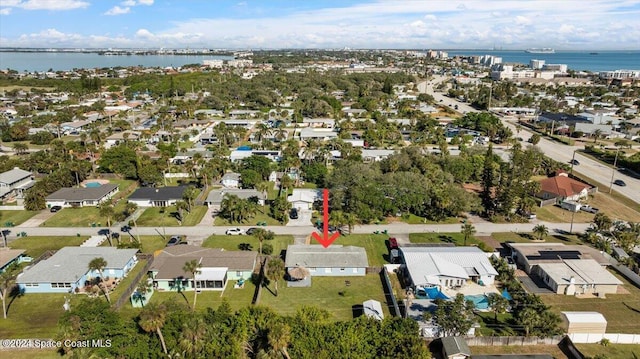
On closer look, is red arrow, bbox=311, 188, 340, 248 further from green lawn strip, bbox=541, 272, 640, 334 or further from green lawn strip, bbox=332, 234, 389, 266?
green lawn strip, bbox=541, 272, 640, 334

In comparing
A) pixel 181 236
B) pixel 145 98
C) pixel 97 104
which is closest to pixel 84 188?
pixel 181 236

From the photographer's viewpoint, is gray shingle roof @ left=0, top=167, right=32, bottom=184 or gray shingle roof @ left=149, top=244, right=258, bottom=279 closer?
gray shingle roof @ left=149, top=244, right=258, bottom=279

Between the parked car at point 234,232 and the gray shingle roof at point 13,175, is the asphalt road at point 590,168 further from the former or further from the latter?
the gray shingle roof at point 13,175

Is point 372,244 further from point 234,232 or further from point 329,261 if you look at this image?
point 234,232

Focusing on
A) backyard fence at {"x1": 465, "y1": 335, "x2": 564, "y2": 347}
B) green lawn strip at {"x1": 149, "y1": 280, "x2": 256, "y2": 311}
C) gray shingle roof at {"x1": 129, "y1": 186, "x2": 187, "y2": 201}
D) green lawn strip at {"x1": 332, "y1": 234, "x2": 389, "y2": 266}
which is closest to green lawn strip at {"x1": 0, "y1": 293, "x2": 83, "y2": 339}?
green lawn strip at {"x1": 149, "y1": 280, "x2": 256, "y2": 311}

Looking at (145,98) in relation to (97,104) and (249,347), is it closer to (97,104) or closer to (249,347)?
(97,104)

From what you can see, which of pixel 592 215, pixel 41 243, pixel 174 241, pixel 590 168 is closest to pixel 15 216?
pixel 41 243
